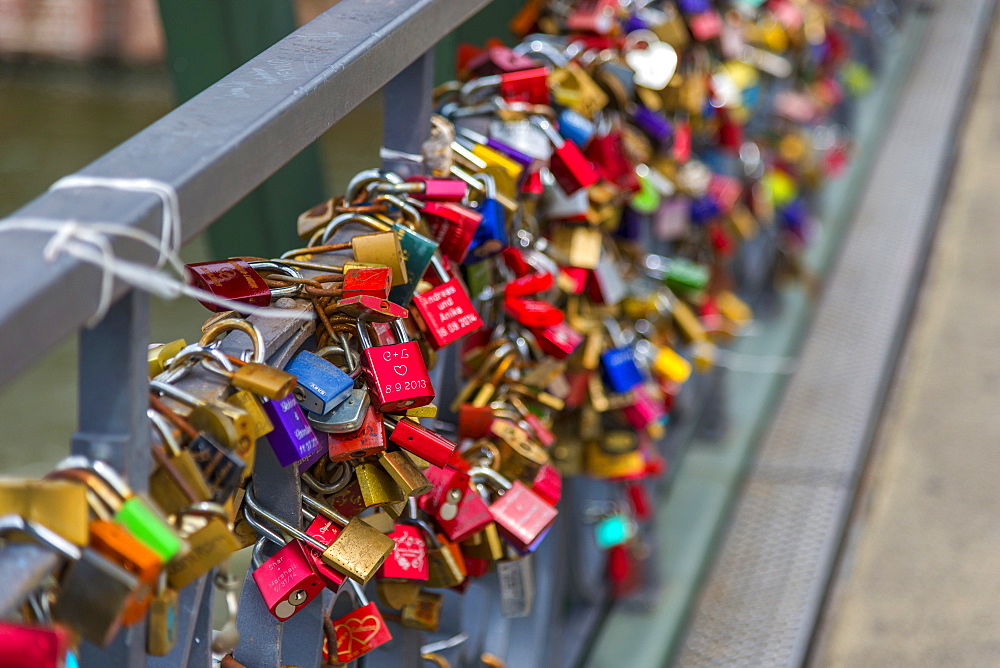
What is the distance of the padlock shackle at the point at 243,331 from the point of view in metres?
0.73

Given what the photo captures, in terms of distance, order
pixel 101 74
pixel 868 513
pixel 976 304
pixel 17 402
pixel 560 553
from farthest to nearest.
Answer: pixel 101 74 < pixel 17 402 < pixel 976 304 < pixel 868 513 < pixel 560 553

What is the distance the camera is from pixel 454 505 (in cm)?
100

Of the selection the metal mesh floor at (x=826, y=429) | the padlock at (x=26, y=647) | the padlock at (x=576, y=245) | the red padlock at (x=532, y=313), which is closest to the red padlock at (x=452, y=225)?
the red padlock at (x=532, y=313)

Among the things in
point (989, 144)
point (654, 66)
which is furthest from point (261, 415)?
point (989, 144)

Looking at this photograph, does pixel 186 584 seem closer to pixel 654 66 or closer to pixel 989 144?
pixel 654 66

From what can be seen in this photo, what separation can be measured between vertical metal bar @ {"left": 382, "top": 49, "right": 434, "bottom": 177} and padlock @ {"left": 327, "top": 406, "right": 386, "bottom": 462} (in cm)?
30

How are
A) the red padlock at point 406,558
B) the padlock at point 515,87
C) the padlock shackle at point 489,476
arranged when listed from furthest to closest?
the padlock at point 515,87 → the padlock shackle at point 489,476 → the red padlock at point 406,558

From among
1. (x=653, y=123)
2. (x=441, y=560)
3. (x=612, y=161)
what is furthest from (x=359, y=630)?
(x=653, y=123)

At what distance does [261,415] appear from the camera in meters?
0.71

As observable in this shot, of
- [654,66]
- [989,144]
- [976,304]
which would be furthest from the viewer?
[989,144]

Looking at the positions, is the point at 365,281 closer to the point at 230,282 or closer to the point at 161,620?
the point at 230,282

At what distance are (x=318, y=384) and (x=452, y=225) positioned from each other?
0.29 meters

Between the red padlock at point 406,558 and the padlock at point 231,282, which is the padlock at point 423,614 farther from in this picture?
the padlock at point 231,282

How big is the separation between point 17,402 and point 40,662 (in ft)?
9.68
